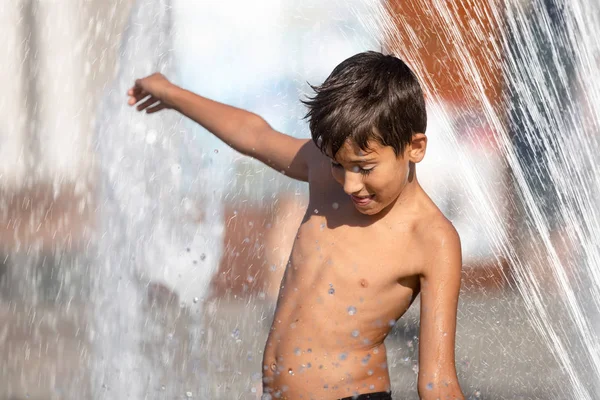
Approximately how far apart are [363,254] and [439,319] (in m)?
0.27

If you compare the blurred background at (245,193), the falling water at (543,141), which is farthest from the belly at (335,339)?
the falling water at (543,141)

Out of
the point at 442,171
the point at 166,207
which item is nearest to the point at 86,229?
the point at 166,207

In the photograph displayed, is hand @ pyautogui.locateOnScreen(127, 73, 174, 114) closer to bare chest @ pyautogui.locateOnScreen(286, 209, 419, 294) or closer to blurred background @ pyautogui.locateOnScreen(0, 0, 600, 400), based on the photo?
bare chest @ pyautogui.locateOnScreen(286, 209, 419, 294)

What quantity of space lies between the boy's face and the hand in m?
0.84

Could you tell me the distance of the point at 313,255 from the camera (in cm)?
218

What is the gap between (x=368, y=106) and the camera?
6.31 ft

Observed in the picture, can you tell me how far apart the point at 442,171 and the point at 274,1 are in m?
1.44

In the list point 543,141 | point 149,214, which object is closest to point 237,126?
point 543,141

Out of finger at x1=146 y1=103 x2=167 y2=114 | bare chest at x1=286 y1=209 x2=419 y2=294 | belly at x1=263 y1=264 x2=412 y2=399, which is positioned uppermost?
finger at x1=146 y1=103 x2=167 y2=114

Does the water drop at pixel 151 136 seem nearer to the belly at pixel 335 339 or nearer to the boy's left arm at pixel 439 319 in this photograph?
the belly at pixel 335 339

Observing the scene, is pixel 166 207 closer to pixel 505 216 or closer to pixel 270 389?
pixel 505 216

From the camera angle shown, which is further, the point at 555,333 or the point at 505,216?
the point at 505,216

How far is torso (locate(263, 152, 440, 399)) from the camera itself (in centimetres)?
209

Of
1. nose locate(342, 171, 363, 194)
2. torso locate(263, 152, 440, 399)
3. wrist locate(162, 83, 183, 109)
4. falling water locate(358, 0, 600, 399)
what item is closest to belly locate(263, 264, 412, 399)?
torso locate(263, 152, 440, 399)
